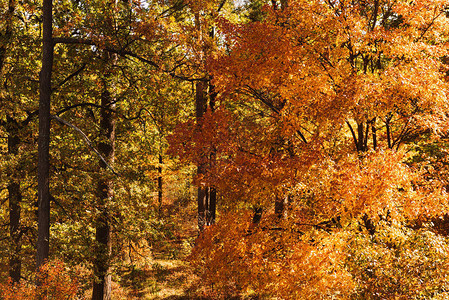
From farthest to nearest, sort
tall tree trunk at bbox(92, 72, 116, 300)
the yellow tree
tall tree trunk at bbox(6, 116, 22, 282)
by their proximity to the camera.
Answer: tall tree trunk at bbox(6, 116, 22, 282)
tall tree trunk at bbox(92, 72, 116, 300)
the yellow tree

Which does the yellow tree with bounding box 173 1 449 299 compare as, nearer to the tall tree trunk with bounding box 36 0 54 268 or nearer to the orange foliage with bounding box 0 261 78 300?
the tall tree trunk with bounding box 36 0 54 268

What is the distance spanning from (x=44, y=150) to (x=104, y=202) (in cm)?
286

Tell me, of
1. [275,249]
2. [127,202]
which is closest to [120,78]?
[127,202]

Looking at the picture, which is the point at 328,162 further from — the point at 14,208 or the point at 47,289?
the point at 14,208

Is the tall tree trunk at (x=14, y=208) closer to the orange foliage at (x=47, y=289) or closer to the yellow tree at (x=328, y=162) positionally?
the orange foliage at (x=47, y=289)

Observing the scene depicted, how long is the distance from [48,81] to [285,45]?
21.6 ft

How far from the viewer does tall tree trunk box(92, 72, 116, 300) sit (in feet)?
33.6

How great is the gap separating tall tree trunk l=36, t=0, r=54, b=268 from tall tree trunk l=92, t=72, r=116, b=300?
196 centimetres

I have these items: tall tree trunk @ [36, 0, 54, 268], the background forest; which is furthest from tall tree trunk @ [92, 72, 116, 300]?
tall tree trunk @ [36, 0, 54, 268]

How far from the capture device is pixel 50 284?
7.21 metres

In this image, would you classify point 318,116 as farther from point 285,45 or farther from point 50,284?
point 50,284

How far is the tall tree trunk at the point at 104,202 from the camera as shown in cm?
1023

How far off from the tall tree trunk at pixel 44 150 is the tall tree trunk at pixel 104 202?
1.96 metres

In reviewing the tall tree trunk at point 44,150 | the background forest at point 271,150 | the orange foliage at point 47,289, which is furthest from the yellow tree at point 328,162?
the orange foliage at point 47,289
